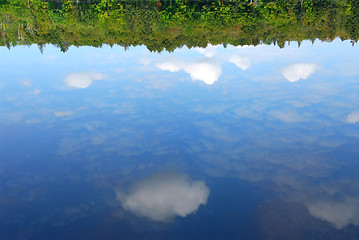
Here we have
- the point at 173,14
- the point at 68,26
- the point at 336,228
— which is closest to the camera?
the point at 336,228

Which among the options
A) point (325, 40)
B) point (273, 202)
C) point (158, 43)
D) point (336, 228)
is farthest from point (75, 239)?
point (325, 40)

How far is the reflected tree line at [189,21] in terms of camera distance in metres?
105

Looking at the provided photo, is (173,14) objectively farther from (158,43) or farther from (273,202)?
(273,202)

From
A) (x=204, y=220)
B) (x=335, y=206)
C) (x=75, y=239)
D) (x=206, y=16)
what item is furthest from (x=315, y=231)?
(x=206, y=16)

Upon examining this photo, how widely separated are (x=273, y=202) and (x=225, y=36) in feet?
271

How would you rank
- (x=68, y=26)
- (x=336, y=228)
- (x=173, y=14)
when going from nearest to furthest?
1. (x=336, y=228)
2. (x=173, y=14)
3. (x=68, y=26)

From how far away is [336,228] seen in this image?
33562mm

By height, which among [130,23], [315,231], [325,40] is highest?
[130,23]

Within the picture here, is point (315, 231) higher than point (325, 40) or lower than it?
lower

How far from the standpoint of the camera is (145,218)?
117 ft

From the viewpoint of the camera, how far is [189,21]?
104500 millimetres

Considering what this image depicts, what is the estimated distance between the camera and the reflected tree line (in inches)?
4146

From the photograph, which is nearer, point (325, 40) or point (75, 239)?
point (75, 239)

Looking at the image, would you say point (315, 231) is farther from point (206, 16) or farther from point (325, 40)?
point (325, 40)
